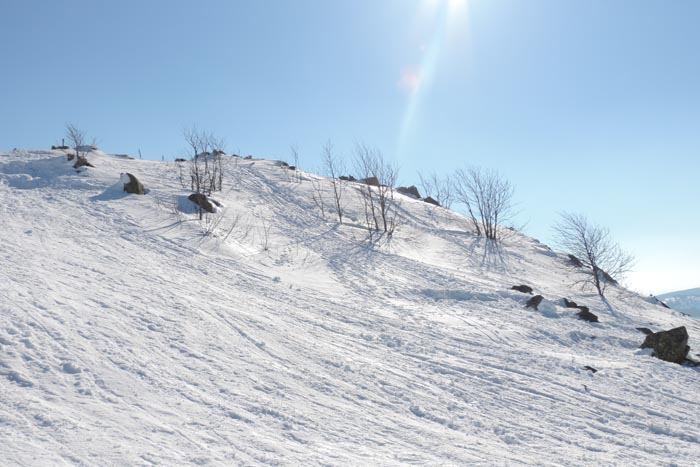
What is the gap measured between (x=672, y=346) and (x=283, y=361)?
1075cm

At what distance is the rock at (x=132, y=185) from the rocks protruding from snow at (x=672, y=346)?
2069 cm

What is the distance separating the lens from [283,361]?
7.46 m

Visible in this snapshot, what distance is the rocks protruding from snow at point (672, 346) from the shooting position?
438 inches

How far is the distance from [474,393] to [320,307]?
5014 millimetres

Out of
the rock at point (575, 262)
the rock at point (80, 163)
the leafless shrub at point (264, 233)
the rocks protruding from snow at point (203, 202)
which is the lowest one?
the leafless shrub at point (264, 233)

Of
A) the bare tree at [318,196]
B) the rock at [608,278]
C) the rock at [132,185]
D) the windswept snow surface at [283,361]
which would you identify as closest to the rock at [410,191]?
the bare tree at [318,196]

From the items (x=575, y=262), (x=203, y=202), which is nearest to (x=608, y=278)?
(x=575, y=262)

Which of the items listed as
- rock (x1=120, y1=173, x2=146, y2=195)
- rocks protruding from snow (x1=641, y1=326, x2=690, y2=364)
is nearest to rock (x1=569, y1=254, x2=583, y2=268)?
rocks protruding from snow (x1=641, y1=326, x2=690, y2=364)

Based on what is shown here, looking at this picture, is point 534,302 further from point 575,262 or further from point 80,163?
point 80,163

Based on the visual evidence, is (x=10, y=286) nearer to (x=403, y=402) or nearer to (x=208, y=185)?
(x=403, y=402)

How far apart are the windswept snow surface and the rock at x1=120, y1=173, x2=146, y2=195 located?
1.97 metres

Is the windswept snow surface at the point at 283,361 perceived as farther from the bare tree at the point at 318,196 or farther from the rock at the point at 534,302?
the bare tree at the point at 318,196

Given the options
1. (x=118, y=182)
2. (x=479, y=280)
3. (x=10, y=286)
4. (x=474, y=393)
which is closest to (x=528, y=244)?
(x=479, y=280)

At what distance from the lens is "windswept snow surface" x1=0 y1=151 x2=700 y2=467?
493cm
